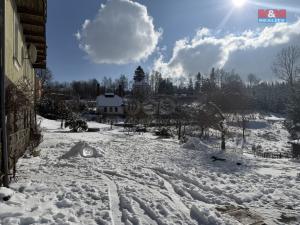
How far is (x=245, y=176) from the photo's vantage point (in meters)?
8.77

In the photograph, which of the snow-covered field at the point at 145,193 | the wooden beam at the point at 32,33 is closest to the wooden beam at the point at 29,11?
the wooden beam at the point at 32,33

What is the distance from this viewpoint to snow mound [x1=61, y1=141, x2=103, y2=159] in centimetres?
1067

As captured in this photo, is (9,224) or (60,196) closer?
(9,224)

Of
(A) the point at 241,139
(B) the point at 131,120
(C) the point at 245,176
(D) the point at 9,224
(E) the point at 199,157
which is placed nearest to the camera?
(D) the point at 9,224

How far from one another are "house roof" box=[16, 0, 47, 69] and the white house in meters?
51.5

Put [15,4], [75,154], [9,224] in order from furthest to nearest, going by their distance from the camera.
→ [75,154]
[15,4]
[9,224]

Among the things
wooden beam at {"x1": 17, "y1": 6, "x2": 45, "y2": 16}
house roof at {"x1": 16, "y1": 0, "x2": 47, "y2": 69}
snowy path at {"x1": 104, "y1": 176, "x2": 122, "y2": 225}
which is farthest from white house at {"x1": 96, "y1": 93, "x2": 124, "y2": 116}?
snowy path at {"x1": 104, "y1": 176, "x2": 122, "y2": 225}

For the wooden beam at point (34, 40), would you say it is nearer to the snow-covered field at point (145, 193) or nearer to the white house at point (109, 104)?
the snow-covered field at point (145, 193)

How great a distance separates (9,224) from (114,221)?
4.93ft

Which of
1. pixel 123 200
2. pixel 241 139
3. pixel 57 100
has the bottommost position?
pixel 241 139

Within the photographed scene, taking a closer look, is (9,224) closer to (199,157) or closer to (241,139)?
Answer: (199,157)

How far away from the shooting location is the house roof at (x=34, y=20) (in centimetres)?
845

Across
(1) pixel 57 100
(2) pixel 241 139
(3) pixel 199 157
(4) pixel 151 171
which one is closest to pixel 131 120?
(1) pixel 57 100

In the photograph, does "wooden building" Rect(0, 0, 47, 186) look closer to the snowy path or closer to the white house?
the snowy path
